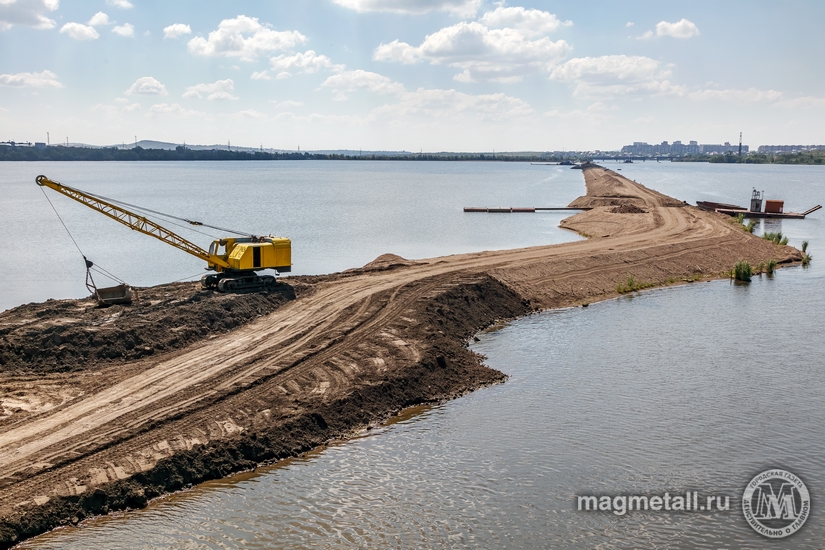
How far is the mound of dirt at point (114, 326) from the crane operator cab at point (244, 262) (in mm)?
1050

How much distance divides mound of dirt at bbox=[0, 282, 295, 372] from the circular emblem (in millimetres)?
20846

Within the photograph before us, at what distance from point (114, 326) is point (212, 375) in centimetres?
610

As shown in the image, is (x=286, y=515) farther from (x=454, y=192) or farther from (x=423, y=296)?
(x=454, y=192)

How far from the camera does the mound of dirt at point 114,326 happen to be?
2603 cm

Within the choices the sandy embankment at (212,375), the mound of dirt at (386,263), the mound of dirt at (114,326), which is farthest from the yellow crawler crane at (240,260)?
the mound of dirt at (386,263)

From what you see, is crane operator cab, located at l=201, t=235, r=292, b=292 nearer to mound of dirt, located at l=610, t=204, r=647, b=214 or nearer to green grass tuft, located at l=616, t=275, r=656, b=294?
green grass tuft, located at l=616, t=275, r=656, b=294

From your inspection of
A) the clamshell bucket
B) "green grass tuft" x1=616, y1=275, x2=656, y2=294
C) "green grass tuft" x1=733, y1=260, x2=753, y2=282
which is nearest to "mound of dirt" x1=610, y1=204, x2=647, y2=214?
"green grass tuft" x1=733, y1=260, x2=753, y2=282

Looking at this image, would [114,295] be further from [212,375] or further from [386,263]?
[386,263]

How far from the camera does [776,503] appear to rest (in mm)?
18891

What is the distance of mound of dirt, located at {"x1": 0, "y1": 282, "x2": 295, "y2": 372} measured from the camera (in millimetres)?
26031

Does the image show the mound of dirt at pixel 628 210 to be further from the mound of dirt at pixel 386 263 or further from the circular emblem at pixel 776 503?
the circular emblem at pixel 776 503

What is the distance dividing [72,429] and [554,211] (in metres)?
84.8

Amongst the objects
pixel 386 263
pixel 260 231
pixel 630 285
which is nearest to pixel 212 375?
pixel 386 263

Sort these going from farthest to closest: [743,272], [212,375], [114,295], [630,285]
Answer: [743,272] < [630,285] < [114,295] < [212,375]
